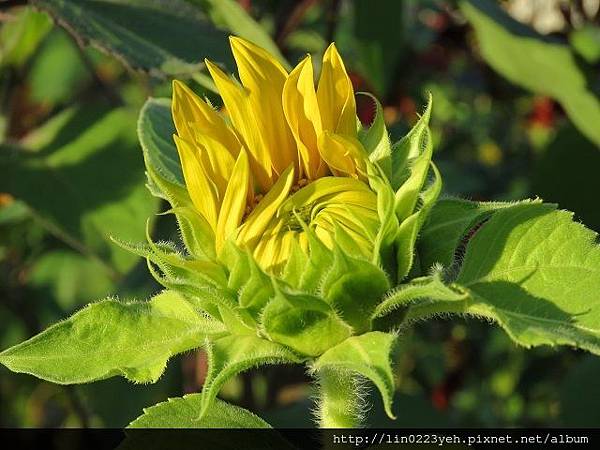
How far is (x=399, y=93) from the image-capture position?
1.77 metres

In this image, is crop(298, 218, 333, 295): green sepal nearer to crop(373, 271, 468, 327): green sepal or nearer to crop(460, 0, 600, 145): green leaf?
crop(373, 271, 468, 327): green sepal

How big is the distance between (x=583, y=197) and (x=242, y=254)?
2.50 feet

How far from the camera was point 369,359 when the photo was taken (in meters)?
0.61

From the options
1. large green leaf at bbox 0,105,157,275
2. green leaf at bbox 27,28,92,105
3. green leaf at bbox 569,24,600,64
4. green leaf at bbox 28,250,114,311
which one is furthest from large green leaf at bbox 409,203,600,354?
green leaf at bbox 27,28,92,105

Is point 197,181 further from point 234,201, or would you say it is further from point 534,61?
point 534,61

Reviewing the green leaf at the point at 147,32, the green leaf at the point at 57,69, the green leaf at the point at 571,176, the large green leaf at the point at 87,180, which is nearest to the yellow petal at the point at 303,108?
the green leaf at the point at 147,32

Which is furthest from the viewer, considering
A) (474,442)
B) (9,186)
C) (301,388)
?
(301,388)

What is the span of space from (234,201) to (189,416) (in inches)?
6.8

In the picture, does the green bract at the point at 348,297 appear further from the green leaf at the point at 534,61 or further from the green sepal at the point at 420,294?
the green leaf at the point at 534,61

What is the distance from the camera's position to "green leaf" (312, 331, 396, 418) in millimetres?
587

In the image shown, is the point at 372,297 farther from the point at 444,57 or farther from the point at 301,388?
the point at 444,57

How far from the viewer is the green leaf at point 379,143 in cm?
69

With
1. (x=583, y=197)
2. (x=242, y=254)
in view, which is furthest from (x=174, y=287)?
(x=583, y=197)

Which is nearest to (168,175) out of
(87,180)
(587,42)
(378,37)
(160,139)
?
(160,139)
